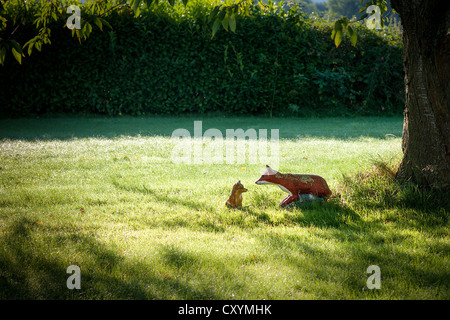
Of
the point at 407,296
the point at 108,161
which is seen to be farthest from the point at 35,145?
the point at 407,296

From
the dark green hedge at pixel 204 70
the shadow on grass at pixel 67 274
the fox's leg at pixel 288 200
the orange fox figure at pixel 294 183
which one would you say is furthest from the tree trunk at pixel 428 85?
the dark green hedge at pixel 204 70

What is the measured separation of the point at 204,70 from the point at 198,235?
8428 millimetres

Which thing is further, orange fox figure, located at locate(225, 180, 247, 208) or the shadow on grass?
orange fox figure, located at locate(225, 180, 247, 208)

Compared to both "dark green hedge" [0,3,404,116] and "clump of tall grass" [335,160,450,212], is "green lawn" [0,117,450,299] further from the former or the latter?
"dark green hedge" [0,3,404,116]

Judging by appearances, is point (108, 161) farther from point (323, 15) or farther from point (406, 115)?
point (323, 15)

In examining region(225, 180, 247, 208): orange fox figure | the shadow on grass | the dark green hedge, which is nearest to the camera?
the shadow on grass

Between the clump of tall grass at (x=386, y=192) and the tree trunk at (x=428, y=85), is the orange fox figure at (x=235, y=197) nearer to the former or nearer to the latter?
the clump of tall grass at (x=386, y=192)

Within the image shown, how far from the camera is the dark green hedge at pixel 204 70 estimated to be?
10.6 metres

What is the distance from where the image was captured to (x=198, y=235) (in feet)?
10.5

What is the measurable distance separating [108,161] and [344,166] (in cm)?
353

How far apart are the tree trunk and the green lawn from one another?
40 cm

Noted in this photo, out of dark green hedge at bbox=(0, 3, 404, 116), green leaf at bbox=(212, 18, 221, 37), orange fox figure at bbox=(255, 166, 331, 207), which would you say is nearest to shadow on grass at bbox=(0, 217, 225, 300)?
orange fox figure at bbox=(255, 166, 331, 207)

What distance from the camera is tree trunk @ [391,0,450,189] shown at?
360cm
